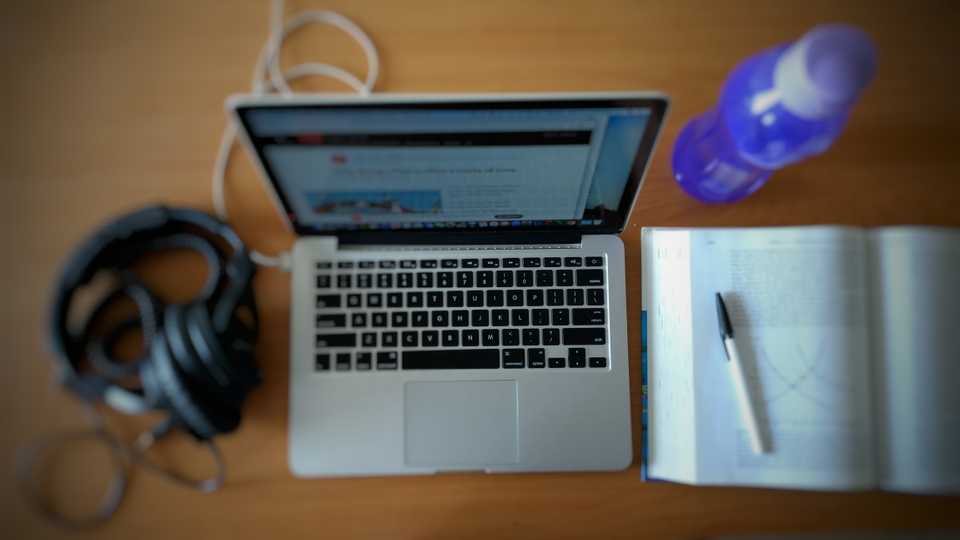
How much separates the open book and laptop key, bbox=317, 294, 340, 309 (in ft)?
1.22

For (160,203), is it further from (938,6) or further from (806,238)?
(938,6)

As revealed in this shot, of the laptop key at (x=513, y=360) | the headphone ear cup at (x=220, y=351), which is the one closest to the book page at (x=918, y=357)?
the laptop key at (x=513, y=360)

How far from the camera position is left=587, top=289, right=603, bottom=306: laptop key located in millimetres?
583

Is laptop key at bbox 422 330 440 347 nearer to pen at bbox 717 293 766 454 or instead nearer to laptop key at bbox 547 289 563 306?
laptop key at bbox 547 289 563 306

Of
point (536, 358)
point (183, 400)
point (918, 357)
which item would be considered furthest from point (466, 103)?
point (918, 357)

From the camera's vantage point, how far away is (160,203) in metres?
0.61

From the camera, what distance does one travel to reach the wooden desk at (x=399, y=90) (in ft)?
1.88

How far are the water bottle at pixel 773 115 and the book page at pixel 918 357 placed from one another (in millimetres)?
193

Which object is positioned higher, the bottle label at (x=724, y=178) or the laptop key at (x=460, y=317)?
the bottle label at (x=724, y=178)

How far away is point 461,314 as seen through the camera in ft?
1.90

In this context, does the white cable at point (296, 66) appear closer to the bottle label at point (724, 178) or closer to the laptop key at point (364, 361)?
the laptop key at point (364, 361)

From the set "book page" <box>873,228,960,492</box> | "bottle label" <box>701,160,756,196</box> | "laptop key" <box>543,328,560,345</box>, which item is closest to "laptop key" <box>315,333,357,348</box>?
"laptop key" <box>543,328,560,345</box>

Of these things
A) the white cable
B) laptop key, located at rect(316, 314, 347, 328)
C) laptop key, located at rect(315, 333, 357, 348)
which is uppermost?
the white cable

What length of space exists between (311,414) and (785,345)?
553mm
